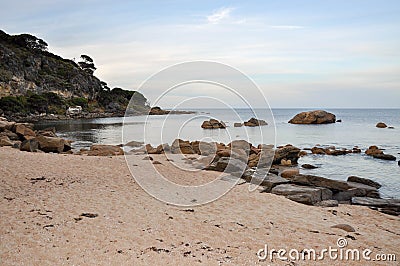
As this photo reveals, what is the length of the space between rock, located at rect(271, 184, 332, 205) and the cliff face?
75022mm

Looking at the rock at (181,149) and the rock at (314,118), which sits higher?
the rock at (314,118)

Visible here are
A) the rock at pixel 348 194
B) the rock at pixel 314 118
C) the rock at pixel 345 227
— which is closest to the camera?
the rock at pixel 345 227

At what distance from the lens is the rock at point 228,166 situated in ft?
45.9

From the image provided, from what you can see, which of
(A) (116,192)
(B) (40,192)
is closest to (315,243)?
(A) (116,192)

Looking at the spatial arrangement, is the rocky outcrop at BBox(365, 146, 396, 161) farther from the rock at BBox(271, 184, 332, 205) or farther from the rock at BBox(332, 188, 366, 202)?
the rock at BBox(271, 184, 332, 205)

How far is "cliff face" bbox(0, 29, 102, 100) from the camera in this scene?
78375 millimetres

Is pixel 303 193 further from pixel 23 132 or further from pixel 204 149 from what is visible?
pixel 23 132

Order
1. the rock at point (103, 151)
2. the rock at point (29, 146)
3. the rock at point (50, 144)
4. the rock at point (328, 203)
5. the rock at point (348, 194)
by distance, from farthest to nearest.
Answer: the rock at point (50, 144)
the rock at point (103, 151)
the rock at point (29, 146)
the rock at point (348, 194)
the rock at point (328, 203)

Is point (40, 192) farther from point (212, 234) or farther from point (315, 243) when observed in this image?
point (315, 243)

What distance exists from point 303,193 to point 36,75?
305 feet

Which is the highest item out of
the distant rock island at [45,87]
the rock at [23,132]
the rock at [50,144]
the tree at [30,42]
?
the tree at [30,42]

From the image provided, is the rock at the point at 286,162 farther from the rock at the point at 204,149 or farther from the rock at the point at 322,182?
the rock at the point at 322,182

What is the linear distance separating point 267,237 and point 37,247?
4.06 meters

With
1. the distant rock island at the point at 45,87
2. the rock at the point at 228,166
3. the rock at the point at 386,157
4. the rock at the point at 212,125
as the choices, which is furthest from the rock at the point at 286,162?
the distant rock island at the point at 45,87
